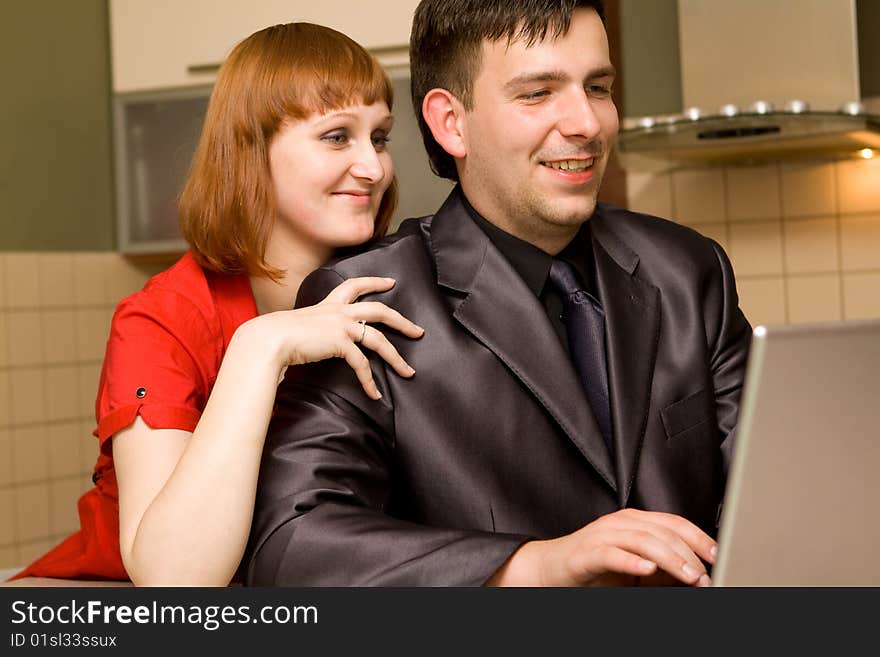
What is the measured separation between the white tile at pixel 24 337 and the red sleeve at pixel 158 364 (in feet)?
5.08

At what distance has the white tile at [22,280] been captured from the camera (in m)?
2.89

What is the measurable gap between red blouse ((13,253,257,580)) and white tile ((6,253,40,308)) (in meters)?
1.46

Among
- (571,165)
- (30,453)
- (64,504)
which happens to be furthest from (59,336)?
(571,165)

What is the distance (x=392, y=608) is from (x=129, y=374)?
0.79m

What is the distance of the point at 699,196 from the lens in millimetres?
2855

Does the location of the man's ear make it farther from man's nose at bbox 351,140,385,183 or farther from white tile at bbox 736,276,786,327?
white tile at bbox 736,276,786,327

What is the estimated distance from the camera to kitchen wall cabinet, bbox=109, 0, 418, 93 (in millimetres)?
2861

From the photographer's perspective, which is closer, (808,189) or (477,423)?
(477,423)

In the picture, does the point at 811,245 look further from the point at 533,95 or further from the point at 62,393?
the point at 62,393

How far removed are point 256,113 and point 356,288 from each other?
0.40 meters

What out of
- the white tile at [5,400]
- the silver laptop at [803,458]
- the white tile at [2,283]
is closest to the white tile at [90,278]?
the white tile at [2,283]

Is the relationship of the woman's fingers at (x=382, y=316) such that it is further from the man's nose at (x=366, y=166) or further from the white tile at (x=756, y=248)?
the white tile at (x=756, y=248)

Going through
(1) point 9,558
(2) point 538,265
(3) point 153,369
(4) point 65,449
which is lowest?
(1) point 9,558

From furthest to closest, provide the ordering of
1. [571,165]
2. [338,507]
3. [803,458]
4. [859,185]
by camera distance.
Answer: [859,185] < [571,165] < [338,507] < [803,458]
